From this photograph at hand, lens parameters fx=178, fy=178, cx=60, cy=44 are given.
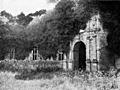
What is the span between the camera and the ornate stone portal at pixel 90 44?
15602mm

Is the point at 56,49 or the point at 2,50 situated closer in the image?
the point at 56,49

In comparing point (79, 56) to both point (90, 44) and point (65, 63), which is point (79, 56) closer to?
point (65, 63)

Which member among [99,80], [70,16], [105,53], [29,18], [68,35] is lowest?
[99,80]

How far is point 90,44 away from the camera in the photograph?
1634cm

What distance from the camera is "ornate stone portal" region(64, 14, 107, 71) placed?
15.6m

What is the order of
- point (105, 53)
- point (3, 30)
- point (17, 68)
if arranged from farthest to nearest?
point (3, 30), point (17, 68), point (105, 53)

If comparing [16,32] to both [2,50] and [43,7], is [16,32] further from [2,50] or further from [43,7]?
[43,7]

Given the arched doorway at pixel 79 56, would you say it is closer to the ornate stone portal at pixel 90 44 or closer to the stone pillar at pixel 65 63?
the ornate stone portal at pixel 90 44

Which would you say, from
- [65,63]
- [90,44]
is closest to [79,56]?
[65,63]

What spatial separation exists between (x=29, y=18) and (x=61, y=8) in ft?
46.8

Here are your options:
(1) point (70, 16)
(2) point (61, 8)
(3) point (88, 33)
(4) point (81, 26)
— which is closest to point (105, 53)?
(3) point (88, 33)

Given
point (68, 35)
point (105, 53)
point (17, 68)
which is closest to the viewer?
point (105, 53)

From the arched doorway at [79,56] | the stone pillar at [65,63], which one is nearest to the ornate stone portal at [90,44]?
the arched doorway at [79,56]

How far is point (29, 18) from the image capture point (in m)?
31.5
